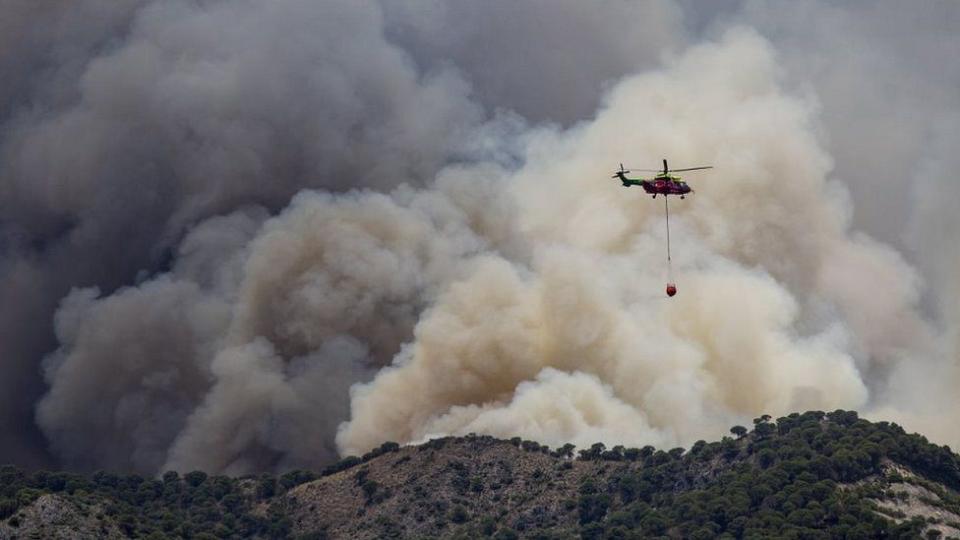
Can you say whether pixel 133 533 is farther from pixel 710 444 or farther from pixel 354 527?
pixel 710 444

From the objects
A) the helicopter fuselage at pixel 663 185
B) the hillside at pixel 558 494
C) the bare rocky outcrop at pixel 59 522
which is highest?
the helicopter fuselage at pixel 663 185

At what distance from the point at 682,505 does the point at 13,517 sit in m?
29.3

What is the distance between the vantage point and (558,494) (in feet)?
477

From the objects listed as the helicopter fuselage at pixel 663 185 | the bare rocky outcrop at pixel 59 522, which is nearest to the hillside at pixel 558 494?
the bare rocky outcrop at pixel 59 522

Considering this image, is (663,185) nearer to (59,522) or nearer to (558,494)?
(558,494)

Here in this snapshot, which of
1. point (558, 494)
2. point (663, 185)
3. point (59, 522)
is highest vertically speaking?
point (663, 185)

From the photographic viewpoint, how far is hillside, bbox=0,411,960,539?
458 ft

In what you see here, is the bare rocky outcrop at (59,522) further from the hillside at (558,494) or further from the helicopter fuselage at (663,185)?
the helicopter fuselage at (663,185)

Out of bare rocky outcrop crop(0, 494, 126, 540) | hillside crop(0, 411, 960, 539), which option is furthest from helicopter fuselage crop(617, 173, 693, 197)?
bare rocky outcrop crop(0, 494, 126, 540)

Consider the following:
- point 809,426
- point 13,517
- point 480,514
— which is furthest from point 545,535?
point 13,517

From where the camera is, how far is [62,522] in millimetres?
139875

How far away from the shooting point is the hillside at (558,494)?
139625 mm

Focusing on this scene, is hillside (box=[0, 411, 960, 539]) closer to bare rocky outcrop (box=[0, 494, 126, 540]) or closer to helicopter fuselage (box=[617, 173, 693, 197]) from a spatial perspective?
bare rocky outcrop (box=[0, 494, 126, 540])

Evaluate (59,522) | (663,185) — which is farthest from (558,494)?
(59,522)
